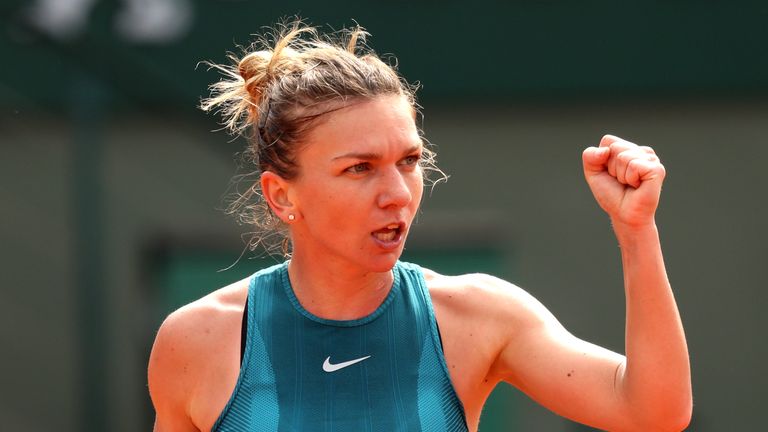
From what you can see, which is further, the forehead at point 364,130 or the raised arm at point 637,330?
the forehead at point 364,130

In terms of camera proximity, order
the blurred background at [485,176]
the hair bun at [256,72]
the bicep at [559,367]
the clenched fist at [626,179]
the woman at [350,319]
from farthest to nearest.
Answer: the blurred background at [485,176] < the hair bun at [256,72] < the woman at [350,319] < the bicep at [559,367] < the clenched fist at [626,179]

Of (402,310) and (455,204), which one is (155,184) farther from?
(402,310)

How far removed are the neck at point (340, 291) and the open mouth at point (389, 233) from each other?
142 mm

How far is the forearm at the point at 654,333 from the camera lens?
2.06 metres

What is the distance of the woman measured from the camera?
231 centimetres

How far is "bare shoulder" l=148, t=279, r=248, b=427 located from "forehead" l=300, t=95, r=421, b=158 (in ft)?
1.31

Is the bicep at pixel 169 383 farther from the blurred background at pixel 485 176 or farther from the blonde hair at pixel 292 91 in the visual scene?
the blurred background at pixel 485 176

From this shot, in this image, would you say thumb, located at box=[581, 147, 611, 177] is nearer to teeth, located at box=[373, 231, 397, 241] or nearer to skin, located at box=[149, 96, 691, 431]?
skin, located at box=[149, 96, 691, 431]

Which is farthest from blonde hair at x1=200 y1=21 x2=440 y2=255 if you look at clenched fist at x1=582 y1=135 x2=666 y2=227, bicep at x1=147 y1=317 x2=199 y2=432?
clenched fist at x1=582 y1=135 x2=666 y2=227

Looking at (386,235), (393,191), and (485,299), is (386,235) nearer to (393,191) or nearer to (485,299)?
(393,191)

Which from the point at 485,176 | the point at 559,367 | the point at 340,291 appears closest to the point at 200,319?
the point at 340,291

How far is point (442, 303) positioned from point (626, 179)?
57cm

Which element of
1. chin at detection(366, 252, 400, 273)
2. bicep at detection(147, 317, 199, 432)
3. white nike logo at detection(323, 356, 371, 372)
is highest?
chin at detection(366, 252, 400, 273)

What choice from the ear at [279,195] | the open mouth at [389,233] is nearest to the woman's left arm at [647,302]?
the open mouth at [389,233]
